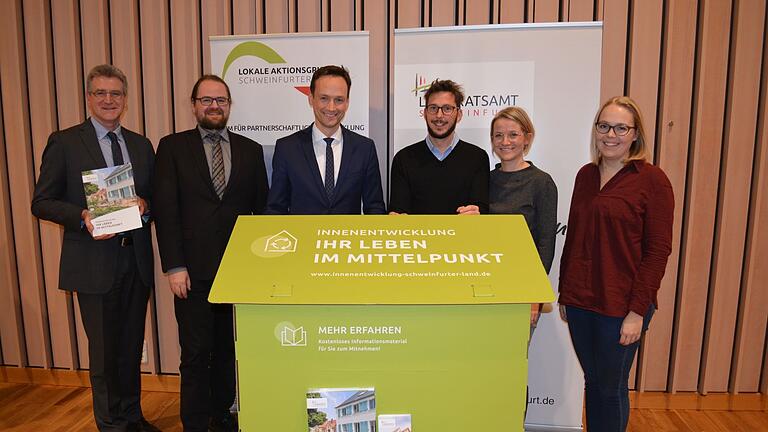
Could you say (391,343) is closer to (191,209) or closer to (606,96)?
(191,209)

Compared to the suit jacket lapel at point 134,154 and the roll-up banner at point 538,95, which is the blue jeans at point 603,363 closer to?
the roll-up banner at point 538,95

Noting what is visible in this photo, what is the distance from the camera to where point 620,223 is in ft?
6.33

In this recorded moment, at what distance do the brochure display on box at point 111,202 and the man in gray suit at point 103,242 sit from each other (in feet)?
0.50

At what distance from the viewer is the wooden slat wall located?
304cm

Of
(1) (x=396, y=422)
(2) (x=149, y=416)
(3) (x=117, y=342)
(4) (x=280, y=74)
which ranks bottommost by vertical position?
(2) (x=149, y=416)

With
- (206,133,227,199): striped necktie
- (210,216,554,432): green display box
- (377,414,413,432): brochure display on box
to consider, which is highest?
(206,133,227,199): striped necktie

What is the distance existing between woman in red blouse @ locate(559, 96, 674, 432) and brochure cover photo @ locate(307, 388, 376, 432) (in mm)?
1326

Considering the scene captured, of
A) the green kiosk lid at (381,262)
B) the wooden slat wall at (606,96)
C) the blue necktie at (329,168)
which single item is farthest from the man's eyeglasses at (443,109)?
the green kiosk lid at (381,262)

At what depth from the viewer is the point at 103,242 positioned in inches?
99.7

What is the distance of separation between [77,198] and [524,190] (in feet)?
7.40

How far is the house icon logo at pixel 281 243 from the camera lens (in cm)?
112

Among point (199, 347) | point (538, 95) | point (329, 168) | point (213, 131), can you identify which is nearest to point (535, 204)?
point (538, 95)

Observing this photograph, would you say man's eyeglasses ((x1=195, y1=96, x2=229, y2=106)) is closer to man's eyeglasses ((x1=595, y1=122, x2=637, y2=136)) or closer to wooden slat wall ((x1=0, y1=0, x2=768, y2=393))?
wooden slat wall ((x1=0, y1=0, x2=768, y2=393))

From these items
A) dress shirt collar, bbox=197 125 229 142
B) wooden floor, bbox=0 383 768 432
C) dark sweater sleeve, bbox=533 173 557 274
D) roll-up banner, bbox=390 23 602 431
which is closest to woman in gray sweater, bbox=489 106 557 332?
dark sweater sleeve, bbox=533 173 557 274
